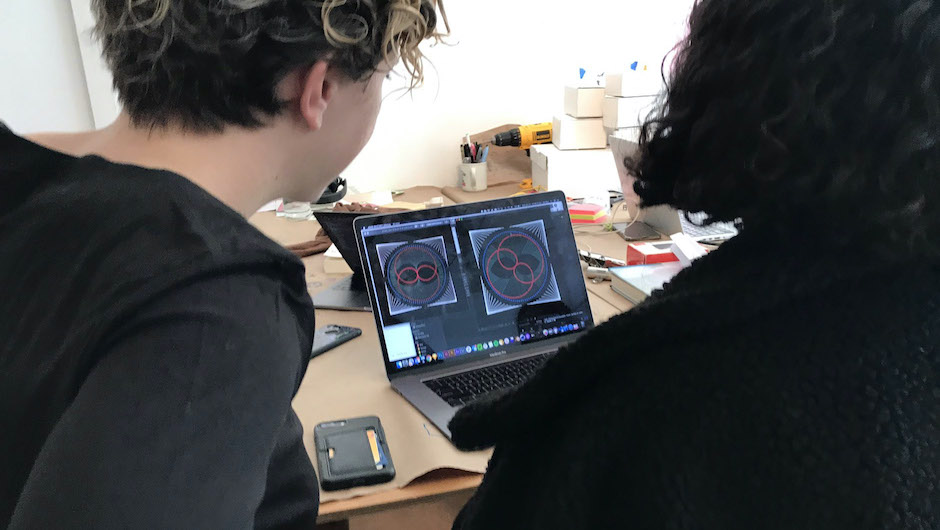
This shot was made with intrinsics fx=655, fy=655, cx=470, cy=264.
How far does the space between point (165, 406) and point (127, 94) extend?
352 millimetres

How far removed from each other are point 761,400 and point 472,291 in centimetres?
65

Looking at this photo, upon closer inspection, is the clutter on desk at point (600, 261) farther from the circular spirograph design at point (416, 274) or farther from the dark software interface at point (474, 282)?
the circular spirograph design at point (416, 274)

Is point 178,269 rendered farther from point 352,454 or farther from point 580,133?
point 580,133

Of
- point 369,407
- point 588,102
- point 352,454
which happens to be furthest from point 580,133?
point 352,454

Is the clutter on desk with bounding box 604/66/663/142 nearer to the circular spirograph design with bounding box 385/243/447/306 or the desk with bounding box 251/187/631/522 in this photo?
the desk with bounding box 251/187/631/522

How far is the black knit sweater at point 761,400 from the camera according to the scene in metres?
0.42

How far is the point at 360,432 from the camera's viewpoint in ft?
2.73

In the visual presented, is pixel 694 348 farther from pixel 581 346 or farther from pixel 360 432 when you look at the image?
pixel 360 432

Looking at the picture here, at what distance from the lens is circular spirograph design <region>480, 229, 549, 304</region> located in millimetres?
1079

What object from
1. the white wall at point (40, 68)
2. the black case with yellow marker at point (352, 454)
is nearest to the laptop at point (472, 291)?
the black case with yellow marker at point (352, 454)

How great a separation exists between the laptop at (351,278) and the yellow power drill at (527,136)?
96 cm

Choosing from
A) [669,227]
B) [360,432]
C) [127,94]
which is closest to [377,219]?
[360,432]

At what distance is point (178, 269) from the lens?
18.0 inches

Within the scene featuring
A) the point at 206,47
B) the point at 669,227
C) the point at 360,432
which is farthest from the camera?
the point at 669,227
